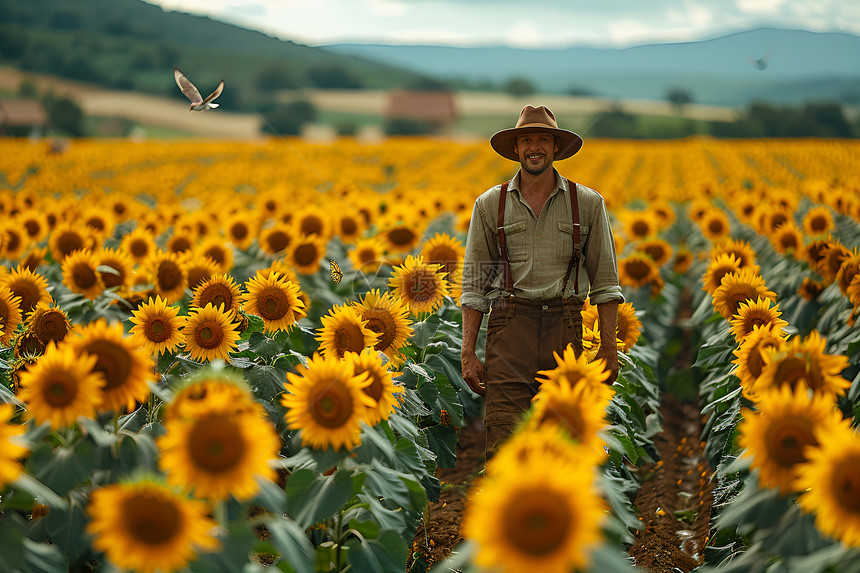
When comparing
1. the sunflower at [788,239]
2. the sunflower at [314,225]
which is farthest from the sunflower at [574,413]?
the sunflower at [788,239]

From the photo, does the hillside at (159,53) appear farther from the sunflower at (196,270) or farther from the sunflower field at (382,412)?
the sunflower field at (382,412)

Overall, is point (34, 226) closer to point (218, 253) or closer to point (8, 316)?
point (218, 253)

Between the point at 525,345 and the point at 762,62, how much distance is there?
7.74ft

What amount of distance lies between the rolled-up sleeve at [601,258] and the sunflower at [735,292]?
1.21 meters

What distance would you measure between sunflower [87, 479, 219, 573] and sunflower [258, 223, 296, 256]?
5.82 meters

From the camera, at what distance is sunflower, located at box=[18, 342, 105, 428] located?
2658 millimetres

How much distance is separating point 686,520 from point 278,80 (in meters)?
4.48

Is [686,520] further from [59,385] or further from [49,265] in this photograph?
[49,265]

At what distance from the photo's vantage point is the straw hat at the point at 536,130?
4.45 meters

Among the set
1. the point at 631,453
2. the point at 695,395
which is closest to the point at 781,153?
the point at 695,395

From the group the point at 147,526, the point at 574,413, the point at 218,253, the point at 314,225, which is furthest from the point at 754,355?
the point at 314,225

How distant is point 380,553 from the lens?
3111mm

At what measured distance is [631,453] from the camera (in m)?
4.28

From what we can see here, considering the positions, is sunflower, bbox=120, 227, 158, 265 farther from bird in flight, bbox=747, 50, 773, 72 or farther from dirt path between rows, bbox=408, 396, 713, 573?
bird in flight, bbox=747, 50, 773, 72
